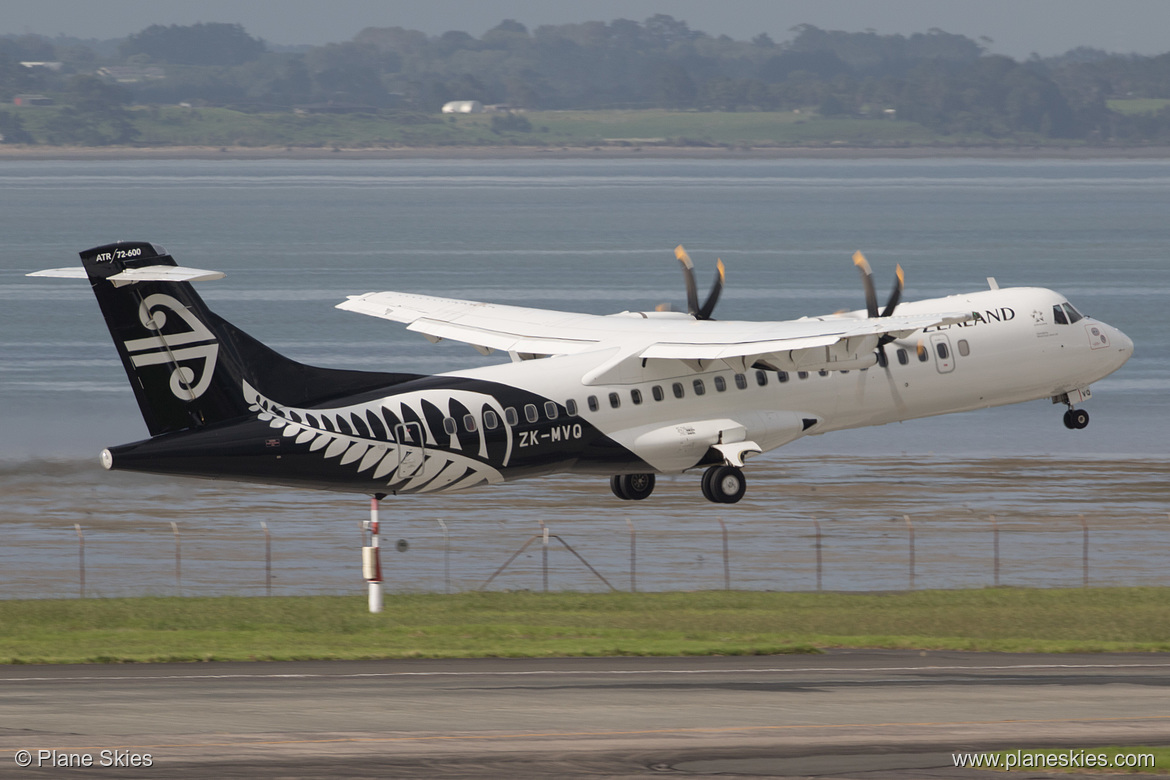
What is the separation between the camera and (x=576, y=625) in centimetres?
4047

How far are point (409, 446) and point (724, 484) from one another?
8.31 m

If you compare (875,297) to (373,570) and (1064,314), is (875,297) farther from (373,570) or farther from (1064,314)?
(373,570)

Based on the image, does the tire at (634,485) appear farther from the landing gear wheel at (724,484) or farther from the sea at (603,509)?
the sea at (603,509)

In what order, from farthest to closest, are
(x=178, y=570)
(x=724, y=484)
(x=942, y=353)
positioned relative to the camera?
(x=178, y=570)
(x=942, y=353)
(x=724, y=484)

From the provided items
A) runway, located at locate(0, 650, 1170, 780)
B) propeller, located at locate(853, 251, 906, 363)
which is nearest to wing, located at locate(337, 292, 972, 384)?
propeller, located at locate(853, 251, 906, 363)

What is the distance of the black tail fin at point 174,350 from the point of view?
33.7 meters

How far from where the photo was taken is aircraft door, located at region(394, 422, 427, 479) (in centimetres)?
3691

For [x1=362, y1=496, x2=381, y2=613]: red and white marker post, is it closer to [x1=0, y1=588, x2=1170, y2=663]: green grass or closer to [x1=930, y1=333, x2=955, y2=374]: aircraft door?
[x1=0, y1=588, x2=1170, y2=663]: green grass

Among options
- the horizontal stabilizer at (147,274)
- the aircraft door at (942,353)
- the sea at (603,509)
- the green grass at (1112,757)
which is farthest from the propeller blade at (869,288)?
the green grass at (1112,757)

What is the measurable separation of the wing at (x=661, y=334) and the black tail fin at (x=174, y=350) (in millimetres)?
7695

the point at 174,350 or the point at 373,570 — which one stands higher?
the point at 174,350

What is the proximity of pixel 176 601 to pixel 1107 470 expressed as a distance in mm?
42538

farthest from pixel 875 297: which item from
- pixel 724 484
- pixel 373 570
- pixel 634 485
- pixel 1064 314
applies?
pixel 373 570

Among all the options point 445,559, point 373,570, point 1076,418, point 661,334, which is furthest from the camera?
point 445,559
